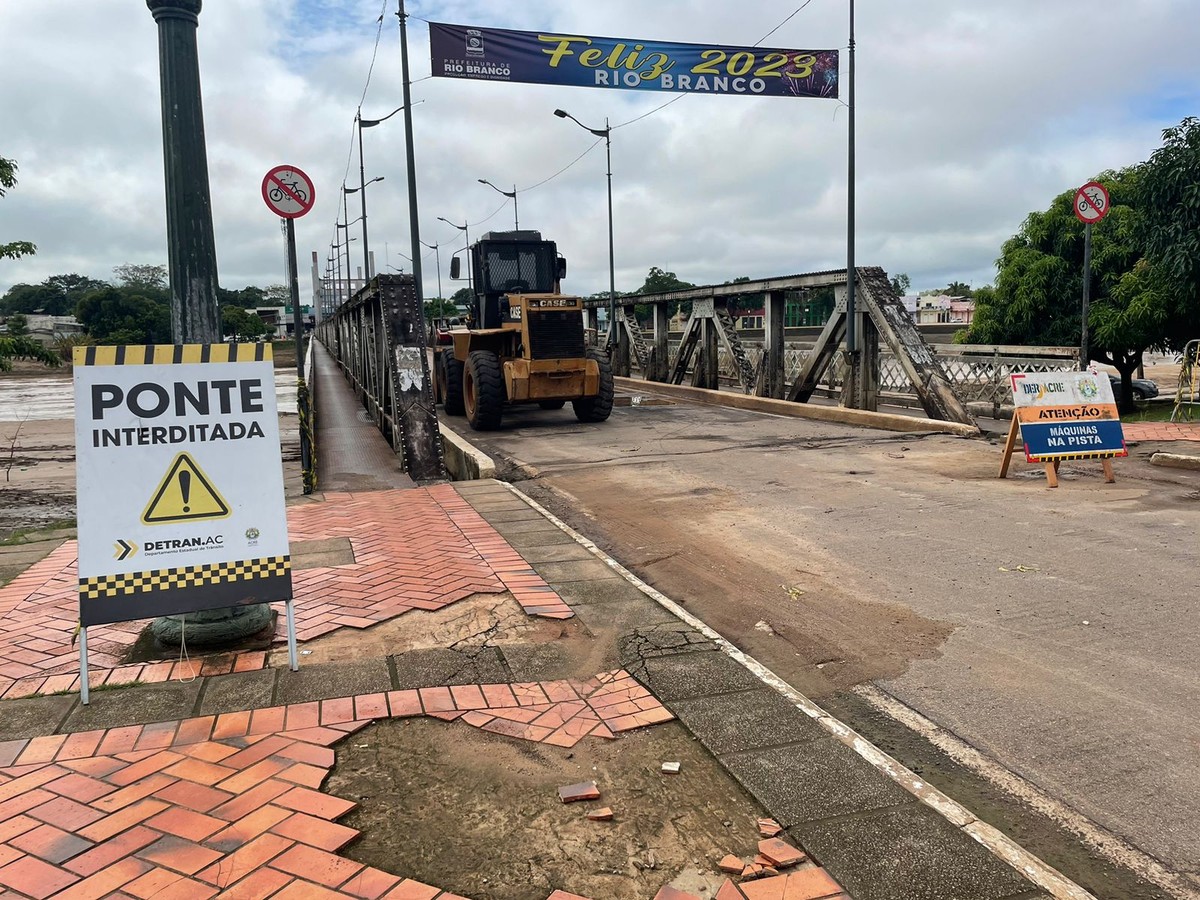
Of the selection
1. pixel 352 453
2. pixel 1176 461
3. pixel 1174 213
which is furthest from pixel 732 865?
pixel 1174 213

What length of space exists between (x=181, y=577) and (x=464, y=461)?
6786mm

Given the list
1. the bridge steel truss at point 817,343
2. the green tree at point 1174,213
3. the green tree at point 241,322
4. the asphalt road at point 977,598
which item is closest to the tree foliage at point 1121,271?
the green tree at point 1174,213

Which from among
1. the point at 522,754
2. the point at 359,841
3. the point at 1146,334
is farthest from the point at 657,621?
the point at 1146,334

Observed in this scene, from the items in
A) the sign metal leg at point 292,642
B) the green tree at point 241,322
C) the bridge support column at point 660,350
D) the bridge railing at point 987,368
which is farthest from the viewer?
the green tree at point 241,322

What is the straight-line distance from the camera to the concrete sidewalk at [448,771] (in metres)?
2.47

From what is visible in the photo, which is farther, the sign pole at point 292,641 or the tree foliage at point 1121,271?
the tree foliage at point 1121,271

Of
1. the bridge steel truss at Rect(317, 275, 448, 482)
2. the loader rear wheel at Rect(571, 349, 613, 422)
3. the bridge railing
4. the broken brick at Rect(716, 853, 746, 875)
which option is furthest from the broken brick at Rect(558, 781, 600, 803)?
the bridge railing

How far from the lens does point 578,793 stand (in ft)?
9.50

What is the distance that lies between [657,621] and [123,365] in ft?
9.17

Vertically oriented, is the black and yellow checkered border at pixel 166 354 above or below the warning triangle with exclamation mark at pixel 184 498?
above

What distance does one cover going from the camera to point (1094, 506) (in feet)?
24.2

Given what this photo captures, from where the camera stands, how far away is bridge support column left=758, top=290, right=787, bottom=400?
1711cm

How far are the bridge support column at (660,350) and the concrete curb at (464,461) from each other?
11907 millimetres

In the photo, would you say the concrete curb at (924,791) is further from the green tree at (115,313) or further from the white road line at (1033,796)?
the green tree at (115,313)
